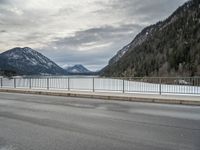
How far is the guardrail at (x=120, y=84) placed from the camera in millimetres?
20141

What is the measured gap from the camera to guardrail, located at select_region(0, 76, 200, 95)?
793 inches

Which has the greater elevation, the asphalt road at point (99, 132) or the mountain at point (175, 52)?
the mountain at point (175, 52)

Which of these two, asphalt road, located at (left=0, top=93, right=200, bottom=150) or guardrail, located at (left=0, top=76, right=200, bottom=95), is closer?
asphalt road, located at (left=0, top=93, right=200, bottom=150)

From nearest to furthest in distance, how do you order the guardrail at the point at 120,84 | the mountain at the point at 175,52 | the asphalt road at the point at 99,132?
the asphalt road at the point at 99,132
the guardrail at the point at 120,84
the mountain at the point at 175,52

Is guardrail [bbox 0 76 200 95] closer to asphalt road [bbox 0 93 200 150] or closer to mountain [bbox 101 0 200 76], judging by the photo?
asphalt road [bbox 0 93 200 150]

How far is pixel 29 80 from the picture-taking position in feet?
98.0

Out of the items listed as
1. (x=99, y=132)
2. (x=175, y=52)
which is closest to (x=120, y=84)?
(x=99, y=132)

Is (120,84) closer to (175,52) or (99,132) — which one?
(99,132)

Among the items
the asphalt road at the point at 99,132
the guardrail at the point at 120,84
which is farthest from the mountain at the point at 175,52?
the asphalt road at the point at 99,132

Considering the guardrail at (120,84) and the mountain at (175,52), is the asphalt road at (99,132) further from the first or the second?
the mountain at (175,52)

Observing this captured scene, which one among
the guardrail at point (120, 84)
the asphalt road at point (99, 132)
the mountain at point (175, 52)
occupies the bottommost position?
the asphalt road at point (99, 132)

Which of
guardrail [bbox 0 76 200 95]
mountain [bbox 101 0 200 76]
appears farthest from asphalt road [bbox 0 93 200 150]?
mountain [bbox 101 0 200 76]

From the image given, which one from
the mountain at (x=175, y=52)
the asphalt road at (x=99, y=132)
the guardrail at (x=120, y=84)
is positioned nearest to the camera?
the asphalt road at (x=99, y=132)

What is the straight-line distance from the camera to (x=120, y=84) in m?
22.8
